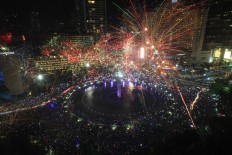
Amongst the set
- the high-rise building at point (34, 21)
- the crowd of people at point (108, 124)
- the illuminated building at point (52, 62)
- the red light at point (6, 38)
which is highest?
the high-rise building at point (34, 21)

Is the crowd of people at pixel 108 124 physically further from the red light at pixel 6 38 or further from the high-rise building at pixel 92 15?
the high-rise building at pixel 92 15

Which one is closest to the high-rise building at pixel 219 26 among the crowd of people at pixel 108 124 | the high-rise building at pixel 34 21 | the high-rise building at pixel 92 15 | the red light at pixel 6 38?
the crowd of people at pixel 108 124

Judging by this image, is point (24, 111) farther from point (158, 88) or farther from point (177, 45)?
point (177, 45)

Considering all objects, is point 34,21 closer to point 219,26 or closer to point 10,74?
point 10,74

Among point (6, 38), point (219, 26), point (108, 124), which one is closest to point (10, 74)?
point (6, 38)

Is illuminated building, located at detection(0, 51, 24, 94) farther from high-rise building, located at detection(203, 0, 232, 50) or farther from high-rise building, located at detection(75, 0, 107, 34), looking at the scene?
high-rise building, located at detection(203, 0, 232, 50)

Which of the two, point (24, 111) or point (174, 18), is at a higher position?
point (174, 18)

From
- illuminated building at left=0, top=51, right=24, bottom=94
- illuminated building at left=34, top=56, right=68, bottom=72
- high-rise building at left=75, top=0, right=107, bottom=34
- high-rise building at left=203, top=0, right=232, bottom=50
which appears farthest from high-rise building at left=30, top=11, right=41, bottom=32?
high-rise building at left=203, top=0, right=232, bottom=50

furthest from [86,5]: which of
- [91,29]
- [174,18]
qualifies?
[174,18]
